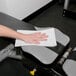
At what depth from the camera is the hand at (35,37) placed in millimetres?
1002

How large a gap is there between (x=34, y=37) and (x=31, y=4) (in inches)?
53.8

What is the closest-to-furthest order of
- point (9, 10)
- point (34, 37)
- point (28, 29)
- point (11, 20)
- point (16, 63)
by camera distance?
point (34, 37) → point (28, 29) → point (11, 20) → point (16, 63) → point (9, 10)

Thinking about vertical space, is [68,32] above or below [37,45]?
below

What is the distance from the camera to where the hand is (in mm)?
1002

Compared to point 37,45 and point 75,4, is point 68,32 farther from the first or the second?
point 37,45

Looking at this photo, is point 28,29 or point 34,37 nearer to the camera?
Answer: point 34,37

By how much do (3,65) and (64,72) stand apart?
66 centimetres

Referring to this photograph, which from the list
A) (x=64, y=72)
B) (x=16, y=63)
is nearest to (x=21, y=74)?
(x=16, y=63)

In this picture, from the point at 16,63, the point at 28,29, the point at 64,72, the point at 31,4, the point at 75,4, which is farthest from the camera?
the point at 75,4

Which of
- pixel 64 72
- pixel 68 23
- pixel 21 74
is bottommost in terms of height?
pixel 68 23

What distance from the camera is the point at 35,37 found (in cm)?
102

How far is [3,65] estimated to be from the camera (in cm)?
138

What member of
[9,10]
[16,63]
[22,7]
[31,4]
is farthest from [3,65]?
[31,4]

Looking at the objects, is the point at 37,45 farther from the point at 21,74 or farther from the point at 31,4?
the point at 31,4
